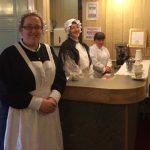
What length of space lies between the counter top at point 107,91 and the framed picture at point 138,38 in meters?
2.66

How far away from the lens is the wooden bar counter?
6.40ft

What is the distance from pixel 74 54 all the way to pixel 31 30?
3.53 feet

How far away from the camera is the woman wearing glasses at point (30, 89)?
1.74 m

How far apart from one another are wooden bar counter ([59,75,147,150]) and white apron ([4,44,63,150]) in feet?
0.89

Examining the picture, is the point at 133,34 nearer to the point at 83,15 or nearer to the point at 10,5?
the point at 83,15

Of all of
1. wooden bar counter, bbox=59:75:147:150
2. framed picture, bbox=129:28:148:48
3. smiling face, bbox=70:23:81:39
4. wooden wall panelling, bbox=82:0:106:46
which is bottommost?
wooden bar counter, bbox=59:75:147:150

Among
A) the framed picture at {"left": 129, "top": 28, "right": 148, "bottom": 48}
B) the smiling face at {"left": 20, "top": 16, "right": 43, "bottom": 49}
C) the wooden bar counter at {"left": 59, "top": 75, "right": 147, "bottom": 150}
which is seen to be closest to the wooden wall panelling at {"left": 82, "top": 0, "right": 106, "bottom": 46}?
the framed picture at {"left": 129, "top": 28, "right": 148, "bottom": 48}

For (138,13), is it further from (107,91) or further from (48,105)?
(48,105)

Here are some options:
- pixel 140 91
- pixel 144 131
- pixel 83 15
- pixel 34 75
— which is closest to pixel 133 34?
pixel 83 15

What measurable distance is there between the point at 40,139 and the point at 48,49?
25.7 inches

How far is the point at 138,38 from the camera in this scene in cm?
470

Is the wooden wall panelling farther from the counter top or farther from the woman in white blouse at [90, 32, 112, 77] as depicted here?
the counter top

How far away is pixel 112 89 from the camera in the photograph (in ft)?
6.31

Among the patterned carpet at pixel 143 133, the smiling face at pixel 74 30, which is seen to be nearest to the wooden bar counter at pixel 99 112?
the smiling face at pixel 74 30
